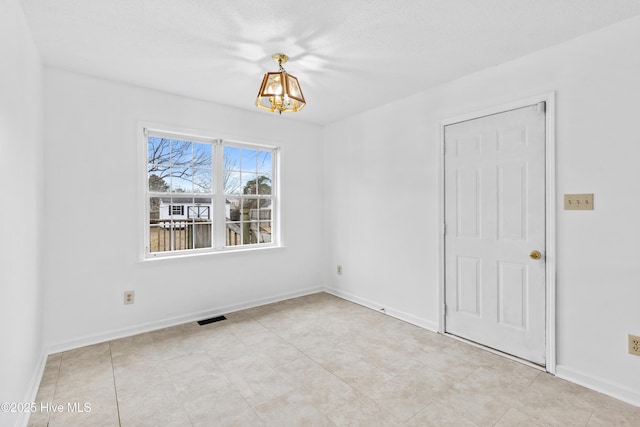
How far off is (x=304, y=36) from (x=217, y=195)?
2.12 metres

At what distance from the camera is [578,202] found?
2.21 m

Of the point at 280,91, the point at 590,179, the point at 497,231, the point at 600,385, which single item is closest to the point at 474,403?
the point at 600,385

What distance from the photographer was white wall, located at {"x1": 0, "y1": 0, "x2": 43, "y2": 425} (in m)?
1.52

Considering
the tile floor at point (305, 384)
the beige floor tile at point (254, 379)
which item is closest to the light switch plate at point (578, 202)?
the tile floor at point (305, 384)

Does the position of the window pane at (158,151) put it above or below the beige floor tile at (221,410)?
above

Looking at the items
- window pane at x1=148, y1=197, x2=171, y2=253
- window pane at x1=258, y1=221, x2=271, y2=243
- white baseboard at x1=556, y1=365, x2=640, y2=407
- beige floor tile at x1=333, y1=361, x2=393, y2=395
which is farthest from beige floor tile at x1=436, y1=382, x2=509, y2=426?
window pane at x1=148, y1=197, x2=171, y2=253

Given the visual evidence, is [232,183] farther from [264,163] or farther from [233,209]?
[264,163]

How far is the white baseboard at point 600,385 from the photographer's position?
1.98 meters

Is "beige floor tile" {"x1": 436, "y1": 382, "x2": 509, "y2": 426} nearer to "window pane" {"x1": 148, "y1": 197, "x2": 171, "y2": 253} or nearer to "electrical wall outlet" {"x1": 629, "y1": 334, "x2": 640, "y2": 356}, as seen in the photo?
"electrical wall outlet" {"x1": 629, "y1": 334, "x2": 640, "y2": 356}

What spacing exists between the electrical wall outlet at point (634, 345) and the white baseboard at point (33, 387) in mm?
3669

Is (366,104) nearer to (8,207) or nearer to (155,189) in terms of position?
(155,189)

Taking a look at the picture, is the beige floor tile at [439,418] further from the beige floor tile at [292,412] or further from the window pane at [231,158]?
the window pane at [231,158]

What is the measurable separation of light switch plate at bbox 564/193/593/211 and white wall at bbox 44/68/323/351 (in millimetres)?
3175

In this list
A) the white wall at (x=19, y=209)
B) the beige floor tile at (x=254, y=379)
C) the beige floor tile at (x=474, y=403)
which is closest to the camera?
the white wall at (x=19, y=209)
